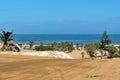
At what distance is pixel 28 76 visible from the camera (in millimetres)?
16656

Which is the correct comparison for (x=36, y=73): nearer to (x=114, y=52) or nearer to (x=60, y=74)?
(x=60, y=74)

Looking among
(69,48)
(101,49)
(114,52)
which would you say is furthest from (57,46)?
(114,52)

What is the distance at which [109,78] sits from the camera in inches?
613

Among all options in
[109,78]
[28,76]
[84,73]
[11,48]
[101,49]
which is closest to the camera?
[109,78]

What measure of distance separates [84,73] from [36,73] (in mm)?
2314

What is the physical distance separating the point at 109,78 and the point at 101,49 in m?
82.5

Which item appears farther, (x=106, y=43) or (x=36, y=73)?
(x=106, y=43)

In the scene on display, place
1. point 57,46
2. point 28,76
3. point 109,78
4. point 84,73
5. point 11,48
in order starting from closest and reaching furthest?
point 109,78
point 28,76
point 84,73
point 11,48
point 57,46

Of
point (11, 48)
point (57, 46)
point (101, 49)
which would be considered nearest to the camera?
point (11, 48)

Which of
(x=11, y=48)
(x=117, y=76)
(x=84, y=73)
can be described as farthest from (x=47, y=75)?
(x=11, y=48)

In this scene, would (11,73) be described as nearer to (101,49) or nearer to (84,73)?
(84,73)

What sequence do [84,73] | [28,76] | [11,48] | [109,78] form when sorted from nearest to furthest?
[109,78]
[28,76]
[84,73]
[11,48]

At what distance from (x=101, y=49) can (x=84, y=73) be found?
80402 millimetres

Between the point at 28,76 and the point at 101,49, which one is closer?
the point at 28,76
